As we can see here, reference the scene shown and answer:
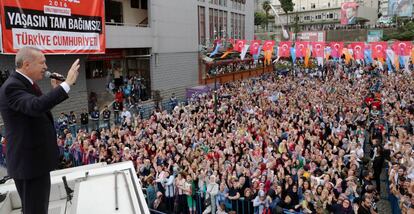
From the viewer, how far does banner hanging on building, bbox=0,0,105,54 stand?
54.4 ft

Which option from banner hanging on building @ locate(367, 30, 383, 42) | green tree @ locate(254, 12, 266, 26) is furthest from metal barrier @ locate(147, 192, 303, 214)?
green tree @ locate(254, 12, 266, 26)

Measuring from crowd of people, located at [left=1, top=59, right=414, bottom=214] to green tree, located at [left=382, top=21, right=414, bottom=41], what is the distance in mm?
41690

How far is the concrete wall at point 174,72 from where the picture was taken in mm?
26781

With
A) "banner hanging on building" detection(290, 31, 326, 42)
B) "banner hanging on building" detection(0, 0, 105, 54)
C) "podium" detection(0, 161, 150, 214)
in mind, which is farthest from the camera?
"banner hanging on building" detection(290, 31, 326, 42)

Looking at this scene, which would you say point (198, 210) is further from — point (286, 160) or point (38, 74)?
point (38, 74)

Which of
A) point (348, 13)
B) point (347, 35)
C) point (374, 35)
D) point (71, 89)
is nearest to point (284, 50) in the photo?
point (71, 89)

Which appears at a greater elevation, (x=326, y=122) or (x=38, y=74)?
(x=38, y=74)

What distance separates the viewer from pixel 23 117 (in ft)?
8.90

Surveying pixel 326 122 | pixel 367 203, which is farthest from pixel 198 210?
pixel 326 122

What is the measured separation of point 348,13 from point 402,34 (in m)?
28.0

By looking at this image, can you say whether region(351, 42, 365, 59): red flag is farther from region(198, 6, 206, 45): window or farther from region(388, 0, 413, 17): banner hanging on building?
region(388, 0, 413, 17): banner hanging on building

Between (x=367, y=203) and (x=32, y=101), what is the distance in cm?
745

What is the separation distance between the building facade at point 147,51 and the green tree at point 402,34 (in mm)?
37629

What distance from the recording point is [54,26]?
18.4 metres
